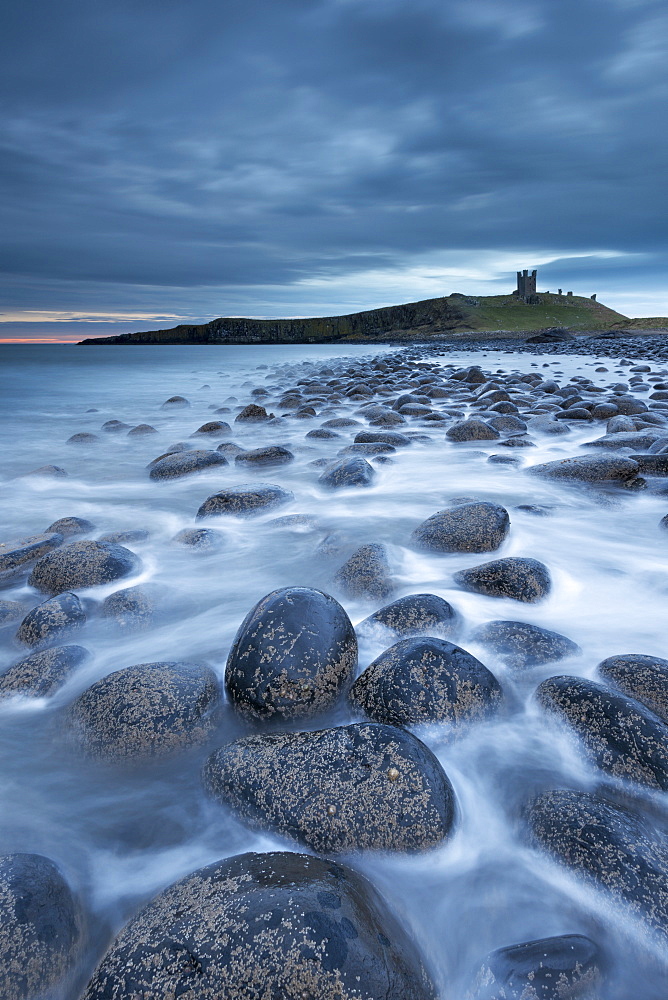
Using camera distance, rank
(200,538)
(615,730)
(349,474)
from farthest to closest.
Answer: (349,474) < (200,538) < (615,730)

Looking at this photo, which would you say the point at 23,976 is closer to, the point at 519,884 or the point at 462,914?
the point at 462,914

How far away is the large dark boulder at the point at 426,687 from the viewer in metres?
2.00

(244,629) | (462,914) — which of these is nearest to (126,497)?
(244,629)

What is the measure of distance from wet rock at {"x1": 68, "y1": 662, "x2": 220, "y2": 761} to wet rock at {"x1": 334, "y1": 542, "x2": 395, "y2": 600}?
1.16 meters

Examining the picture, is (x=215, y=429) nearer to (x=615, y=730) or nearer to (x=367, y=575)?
(x=367, y=575)

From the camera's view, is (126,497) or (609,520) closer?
(609,520)

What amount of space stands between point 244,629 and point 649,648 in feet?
6.12

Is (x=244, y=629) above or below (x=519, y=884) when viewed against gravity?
above

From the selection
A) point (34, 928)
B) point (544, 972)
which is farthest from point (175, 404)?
point (544, 972)

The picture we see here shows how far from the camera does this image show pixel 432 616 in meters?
2.62

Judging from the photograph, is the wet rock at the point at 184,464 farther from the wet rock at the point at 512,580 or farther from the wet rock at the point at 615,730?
the wet rock at the point at 615,730

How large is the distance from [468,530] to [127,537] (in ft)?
8.18

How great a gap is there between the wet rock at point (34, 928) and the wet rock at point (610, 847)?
1.27 metres

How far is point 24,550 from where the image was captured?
3623 millimetres
